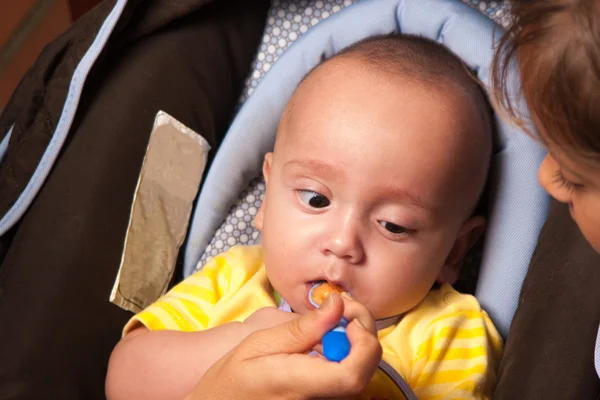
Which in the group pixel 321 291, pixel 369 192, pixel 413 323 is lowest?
pixel 413 323

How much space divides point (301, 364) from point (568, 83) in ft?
1.20

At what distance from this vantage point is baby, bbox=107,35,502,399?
3.42ft

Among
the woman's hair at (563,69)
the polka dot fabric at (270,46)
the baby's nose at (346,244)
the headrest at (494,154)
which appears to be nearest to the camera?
the woman's hair at (563,69)

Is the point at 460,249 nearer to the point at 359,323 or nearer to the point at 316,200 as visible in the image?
the point at 316,200

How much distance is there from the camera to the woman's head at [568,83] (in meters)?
0.72

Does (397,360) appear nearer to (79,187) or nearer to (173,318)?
(173,318)

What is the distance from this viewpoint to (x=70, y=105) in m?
1.21

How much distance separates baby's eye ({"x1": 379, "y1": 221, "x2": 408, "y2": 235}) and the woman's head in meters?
0.27

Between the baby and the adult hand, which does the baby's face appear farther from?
the adult hand

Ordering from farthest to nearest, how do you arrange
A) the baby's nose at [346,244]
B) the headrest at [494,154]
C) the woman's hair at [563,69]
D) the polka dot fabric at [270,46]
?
the polka dot fabric at [270,46]
the headrest at [494,154]
the baby's nose at [346,244]
the woman's hair at [563,69]

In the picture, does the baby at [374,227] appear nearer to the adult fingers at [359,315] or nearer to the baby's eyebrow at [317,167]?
the baby's eyebrow at [317,167]

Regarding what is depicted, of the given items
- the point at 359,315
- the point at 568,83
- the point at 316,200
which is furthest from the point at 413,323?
the point at 568,83

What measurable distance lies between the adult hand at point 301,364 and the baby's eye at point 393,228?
27cm

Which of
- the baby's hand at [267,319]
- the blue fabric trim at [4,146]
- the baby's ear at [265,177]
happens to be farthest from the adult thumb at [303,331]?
A: the blue fabric trim at [4,146]
